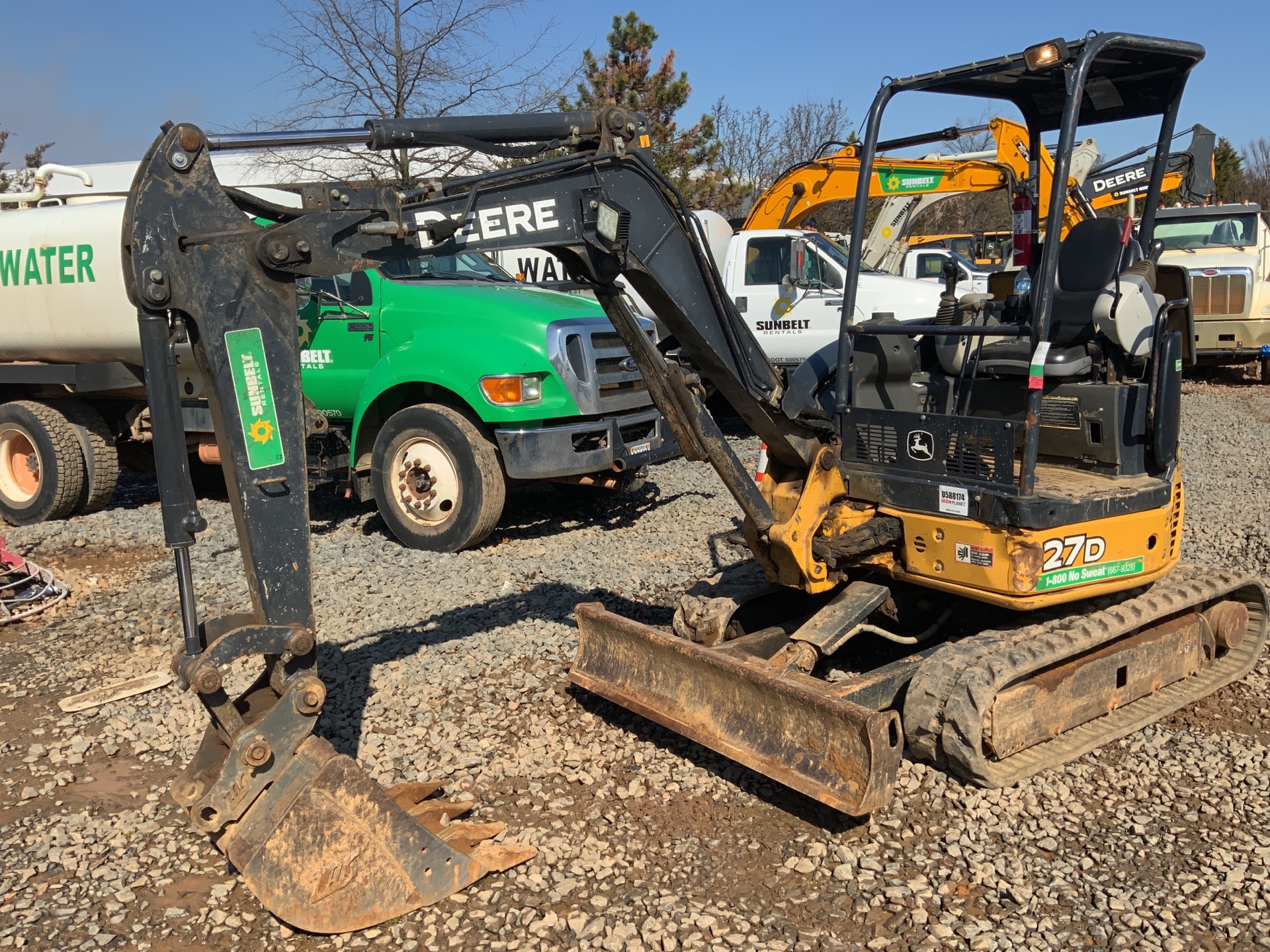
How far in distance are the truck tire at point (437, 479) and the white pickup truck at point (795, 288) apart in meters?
3.80

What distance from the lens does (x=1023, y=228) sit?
598 centimetres

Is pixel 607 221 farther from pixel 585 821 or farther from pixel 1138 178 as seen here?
pixel 1138 178

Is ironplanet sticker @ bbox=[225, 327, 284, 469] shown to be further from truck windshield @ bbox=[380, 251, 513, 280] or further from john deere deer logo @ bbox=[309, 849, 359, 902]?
truck windshield @ bbox=[380, 251, 513, 280]

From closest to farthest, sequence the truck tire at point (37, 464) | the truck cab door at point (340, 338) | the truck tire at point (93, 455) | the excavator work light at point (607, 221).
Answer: the excavator work light at point (607, 221) < the truck cab door at point (340, 338) < the truck tire at point (37, 464) < the truck tire at point (93, 455)

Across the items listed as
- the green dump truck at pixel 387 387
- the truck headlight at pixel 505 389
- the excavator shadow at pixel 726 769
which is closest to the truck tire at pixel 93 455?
the green dump truck at pixel 387 387

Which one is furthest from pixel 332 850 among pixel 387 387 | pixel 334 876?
pixel 387 387

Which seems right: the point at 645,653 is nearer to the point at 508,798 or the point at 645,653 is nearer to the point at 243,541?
the point at 508,798

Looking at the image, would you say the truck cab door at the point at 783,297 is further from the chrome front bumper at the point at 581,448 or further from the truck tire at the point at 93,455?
the truck tire at the point at 93,455

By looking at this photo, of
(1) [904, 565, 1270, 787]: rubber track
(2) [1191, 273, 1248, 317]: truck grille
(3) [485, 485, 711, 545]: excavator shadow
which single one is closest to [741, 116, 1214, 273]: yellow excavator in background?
(2) [1191, 273, 1248, 317]: truck grille

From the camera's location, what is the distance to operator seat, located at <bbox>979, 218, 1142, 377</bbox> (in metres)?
4.98

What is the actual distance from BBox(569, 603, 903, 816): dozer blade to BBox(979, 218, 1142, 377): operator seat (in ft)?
6.08

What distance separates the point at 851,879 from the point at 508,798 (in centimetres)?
145

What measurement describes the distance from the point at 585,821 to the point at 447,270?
5.99 meters

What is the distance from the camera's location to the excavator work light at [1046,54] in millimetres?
4367
